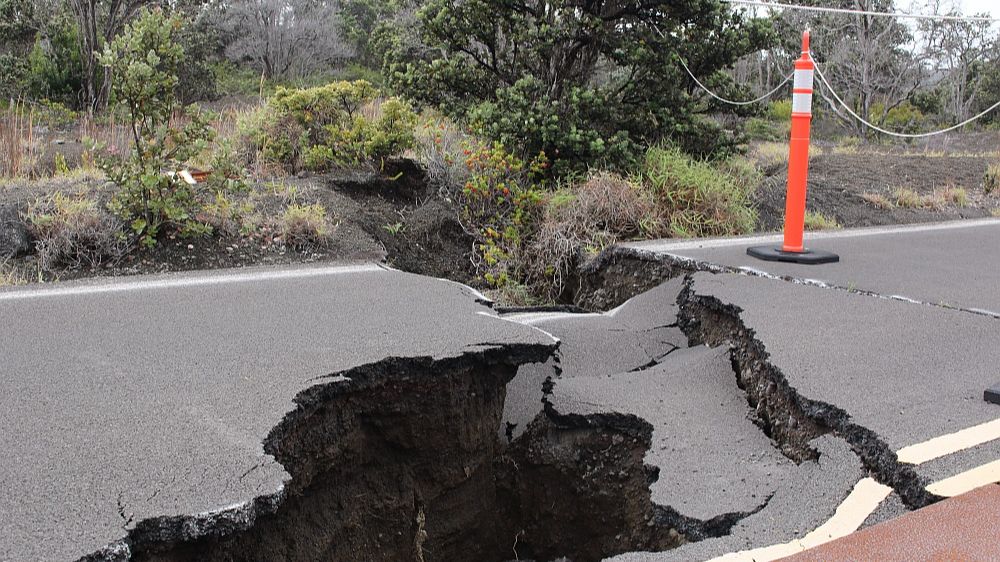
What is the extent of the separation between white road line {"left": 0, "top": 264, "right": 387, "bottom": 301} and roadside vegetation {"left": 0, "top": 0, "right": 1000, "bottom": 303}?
27.4 inches

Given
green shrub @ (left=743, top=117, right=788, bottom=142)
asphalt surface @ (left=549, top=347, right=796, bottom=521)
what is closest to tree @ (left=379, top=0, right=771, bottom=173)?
asphalt surface @ (left=549, top=347, right=796, bottom=521)

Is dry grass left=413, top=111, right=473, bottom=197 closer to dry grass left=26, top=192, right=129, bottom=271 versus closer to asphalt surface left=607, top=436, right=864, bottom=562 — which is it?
dry grass left=26, top=192, right=129, bottom=271

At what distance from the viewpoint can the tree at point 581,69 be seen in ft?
28.4

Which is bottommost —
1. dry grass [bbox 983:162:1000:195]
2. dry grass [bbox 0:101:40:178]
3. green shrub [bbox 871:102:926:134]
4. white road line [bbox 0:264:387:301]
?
white road line [bbox 0:264:387:301]

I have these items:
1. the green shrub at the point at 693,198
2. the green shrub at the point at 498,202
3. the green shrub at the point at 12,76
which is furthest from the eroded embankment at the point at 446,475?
the green shrub at the point at 12,76

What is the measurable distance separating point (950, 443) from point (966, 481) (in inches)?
11.9

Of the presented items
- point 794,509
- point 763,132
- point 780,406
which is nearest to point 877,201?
point 780,406

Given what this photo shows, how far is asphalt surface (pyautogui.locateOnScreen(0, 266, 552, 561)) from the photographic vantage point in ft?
8.49

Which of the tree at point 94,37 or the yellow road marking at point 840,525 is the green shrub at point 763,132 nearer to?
the tree at point 94,37

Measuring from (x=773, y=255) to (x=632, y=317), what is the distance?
1.56 m

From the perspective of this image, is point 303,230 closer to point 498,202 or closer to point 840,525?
point 498,202

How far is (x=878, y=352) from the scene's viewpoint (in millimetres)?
4223

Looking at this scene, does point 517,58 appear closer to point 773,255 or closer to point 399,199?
point 399,199

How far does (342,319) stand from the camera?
461cm
